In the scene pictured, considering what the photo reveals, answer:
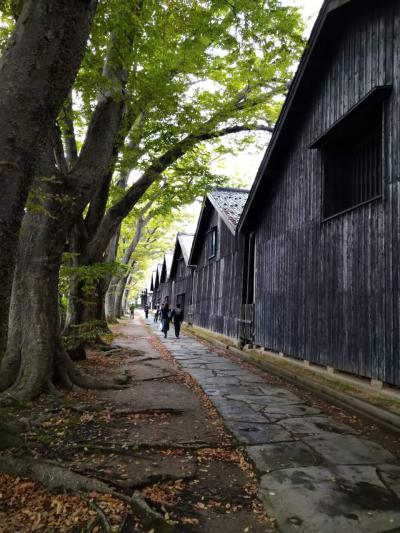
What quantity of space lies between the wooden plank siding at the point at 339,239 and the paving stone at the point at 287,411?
121 cm

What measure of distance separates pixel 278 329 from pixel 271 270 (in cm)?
193

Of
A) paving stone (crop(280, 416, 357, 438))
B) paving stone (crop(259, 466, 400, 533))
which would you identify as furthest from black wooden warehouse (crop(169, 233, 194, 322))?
paving stone (crop(259, 466, 400, 533))

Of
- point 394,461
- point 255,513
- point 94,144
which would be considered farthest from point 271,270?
point 255,513

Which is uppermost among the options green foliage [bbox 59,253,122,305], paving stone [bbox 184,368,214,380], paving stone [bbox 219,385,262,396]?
green foliage [bbox 59,253,122,305]

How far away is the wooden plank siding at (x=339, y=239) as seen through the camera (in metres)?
6.48

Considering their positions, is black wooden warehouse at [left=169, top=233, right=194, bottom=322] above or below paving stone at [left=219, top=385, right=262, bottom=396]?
above

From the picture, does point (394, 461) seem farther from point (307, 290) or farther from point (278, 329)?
point (278, 329)

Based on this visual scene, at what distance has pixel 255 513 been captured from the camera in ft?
10.4

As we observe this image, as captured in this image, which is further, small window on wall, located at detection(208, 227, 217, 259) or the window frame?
small window on wall, located at detection(208, 227, 217, 259)

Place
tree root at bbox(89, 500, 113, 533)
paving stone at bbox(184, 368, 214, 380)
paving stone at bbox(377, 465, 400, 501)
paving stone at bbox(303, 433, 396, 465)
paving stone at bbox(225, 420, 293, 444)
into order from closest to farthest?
tree root at bbox(89, 500, 113, 533) → paving stone at bbox(377, 465, 400, 501) → paving stone at bbox(303, 433, 396, 465) → paving stone at bbox(225, 420, 293, 444) → paving stone at bbox(184, 368, 214, 380)

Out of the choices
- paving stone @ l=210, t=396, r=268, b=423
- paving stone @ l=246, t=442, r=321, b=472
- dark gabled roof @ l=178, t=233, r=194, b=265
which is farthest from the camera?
dark gabled roof @ l=178, t=233, r=194, b=265

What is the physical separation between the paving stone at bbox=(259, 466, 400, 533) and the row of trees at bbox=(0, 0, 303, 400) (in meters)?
2.74

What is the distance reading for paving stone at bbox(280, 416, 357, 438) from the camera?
5.34 metres

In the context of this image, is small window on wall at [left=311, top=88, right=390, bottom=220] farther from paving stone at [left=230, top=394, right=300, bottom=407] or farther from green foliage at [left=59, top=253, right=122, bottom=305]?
green foliage at [left=59, top=253, right=122, bottom=305]
